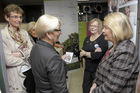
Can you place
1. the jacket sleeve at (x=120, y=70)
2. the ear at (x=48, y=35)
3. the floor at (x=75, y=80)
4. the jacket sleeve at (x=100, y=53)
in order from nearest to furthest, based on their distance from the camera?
the jacket sleeve at (x=120, y=70)
the ear at (x=48, y=35)
the jacket sleeve at (x=100, y=53)
the floor at (x=75, y=80)

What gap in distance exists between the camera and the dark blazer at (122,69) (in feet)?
3.27

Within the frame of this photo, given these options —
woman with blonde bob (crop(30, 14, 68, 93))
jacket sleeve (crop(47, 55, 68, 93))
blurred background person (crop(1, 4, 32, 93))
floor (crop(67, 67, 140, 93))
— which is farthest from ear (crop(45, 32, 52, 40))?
floor (crop(67, 67, 140, 93))

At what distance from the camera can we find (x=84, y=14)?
576cm

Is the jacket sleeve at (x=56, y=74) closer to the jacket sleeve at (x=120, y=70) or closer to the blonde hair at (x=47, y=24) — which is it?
the blonde hair at (x=47, y=24)

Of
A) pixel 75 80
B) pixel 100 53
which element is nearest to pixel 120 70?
pixel 100 53

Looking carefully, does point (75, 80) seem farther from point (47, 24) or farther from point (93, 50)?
point (47, 24)

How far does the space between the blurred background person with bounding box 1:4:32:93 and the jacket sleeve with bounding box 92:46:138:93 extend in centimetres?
104

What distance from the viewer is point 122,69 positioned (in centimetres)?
99

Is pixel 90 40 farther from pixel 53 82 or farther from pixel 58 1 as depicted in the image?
pixel 58 1

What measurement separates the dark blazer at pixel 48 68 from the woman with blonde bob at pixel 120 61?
14.8 inches

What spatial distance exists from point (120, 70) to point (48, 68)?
1.87 ft

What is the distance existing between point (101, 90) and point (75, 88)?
2156 millimetres

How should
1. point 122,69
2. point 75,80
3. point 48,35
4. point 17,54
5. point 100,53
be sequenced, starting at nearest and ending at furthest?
point 122,69, point 48,35, point 17,54, point 100,53, point 75,80

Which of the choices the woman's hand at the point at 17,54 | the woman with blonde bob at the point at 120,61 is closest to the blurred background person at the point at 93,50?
the woman with blonde bob at the point at 120,61
